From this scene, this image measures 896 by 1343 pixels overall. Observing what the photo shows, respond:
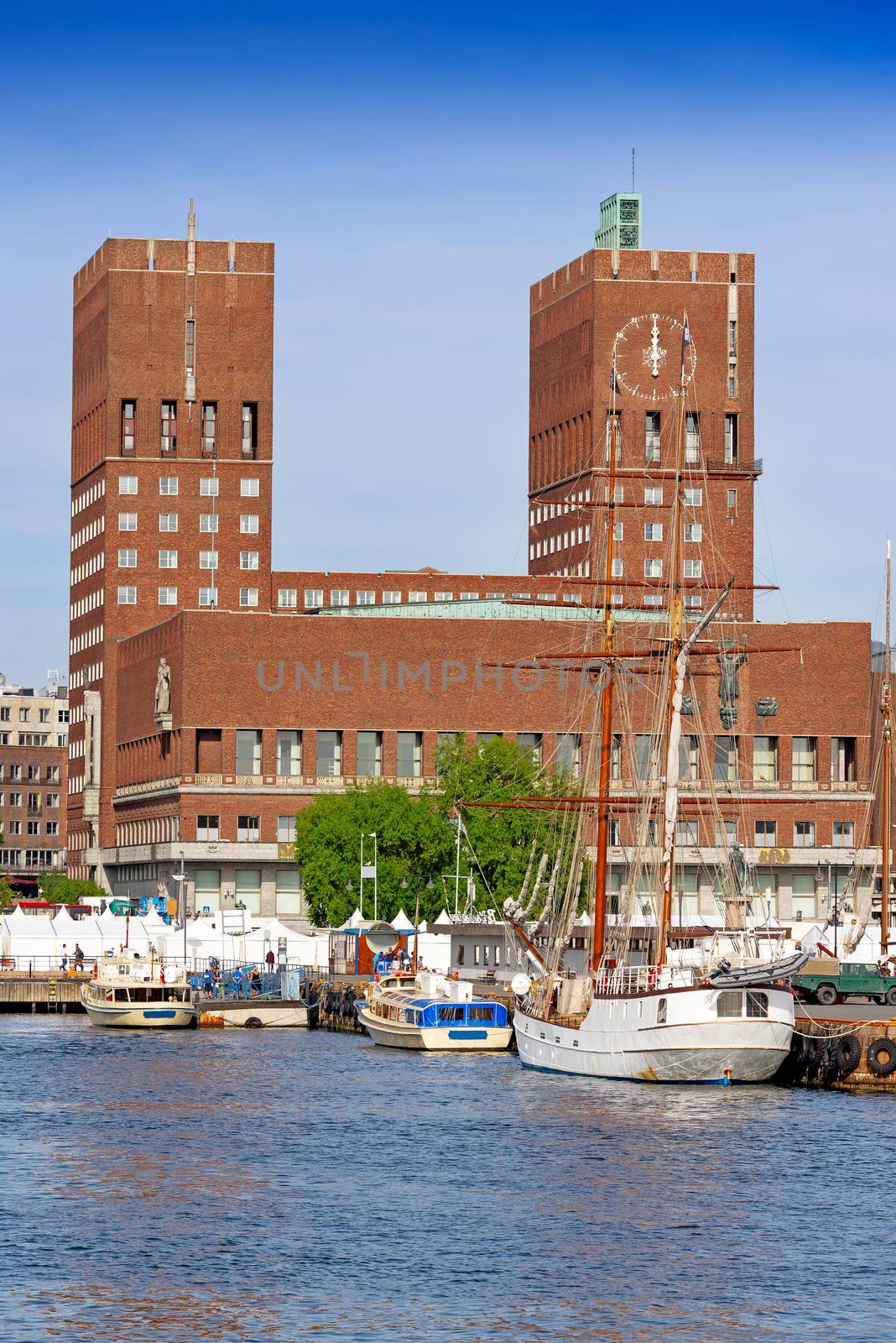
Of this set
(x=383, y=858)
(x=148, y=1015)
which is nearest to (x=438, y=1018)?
(x=148, y=1015)

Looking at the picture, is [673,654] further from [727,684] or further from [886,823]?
[886,823]

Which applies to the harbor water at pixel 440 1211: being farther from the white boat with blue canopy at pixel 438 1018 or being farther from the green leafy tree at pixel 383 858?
the green leafy tree at pixel 383 858

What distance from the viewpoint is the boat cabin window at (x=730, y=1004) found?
96812 mm

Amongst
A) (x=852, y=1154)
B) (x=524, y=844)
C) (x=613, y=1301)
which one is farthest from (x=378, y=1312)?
(x=524, y=844)

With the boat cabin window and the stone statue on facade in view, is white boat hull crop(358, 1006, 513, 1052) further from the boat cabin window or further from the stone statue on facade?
the boat cabin window

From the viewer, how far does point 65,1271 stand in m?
57.8

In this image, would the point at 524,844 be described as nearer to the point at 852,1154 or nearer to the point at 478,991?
the point at 478,991

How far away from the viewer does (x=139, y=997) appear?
14438cm

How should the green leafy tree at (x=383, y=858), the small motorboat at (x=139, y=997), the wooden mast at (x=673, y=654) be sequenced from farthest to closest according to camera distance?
the green leafy tree at (x=383, y=858), the small motorboat at (x=139, y=997), the wooden mast at (x=673, y=654)

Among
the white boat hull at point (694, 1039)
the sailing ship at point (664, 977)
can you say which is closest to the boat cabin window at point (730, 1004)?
the sailing ship at point (664, 977)

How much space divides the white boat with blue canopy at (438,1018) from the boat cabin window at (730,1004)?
90.4 feet

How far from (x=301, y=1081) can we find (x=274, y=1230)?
42429 millimetres

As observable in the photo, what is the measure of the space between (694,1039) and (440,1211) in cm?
3146

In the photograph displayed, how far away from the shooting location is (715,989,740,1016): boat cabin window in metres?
96.8
